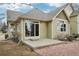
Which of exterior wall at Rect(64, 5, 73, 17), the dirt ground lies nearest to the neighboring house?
exterior wall at Rect(64, 5, 73, 17)

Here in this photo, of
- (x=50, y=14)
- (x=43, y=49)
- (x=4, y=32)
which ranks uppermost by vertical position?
(x=50, y=14)

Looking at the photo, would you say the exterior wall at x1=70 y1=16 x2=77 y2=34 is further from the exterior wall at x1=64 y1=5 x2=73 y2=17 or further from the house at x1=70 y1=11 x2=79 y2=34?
the exterior wall at x1=64 y1=5 x2=73 y2=17

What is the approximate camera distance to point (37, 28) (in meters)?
2.86

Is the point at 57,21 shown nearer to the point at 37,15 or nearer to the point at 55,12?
the point at 55,12

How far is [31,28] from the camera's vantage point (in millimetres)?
2867

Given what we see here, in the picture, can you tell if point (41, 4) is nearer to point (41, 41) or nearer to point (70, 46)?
point (41, 41)

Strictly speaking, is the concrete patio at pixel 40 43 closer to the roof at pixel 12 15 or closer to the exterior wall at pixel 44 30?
the exterior wall at pixel 44 30

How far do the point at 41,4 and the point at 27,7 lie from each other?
25cm

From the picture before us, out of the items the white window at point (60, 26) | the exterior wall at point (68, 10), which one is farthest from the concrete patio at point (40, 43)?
the exterior wall at point (68, 10)

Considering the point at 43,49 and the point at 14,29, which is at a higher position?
the point at 14,29

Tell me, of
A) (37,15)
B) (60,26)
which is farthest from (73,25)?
(37,15)

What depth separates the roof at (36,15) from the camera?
280 cm

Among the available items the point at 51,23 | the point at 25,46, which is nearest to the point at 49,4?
the point at 51,23

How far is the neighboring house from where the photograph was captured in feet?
9.16
